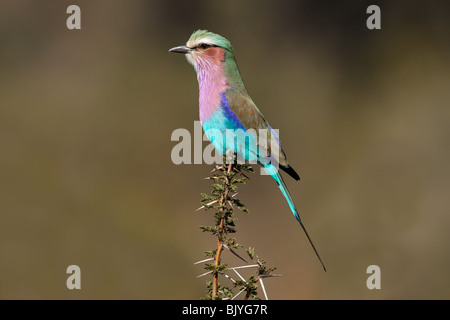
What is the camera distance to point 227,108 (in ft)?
16.3

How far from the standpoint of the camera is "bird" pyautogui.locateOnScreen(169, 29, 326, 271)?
488 centimetres

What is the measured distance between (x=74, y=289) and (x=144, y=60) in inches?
133

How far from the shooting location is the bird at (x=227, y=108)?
4.88 metres

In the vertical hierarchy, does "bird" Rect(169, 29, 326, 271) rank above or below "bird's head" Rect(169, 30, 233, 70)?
below

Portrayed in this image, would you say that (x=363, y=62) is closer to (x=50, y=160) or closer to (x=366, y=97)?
(x=366, y=97)

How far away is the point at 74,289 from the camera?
5.96 meters

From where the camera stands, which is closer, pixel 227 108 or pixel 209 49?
pixel 227 108

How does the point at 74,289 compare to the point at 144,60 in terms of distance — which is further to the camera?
the point at 144,60

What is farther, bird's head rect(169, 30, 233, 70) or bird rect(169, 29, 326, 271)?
bird's head rect(169, 30, 233, 70)

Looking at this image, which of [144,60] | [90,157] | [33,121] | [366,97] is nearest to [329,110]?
[366,97]

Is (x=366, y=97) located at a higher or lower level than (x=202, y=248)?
higher

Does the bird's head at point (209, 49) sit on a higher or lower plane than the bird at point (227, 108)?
higher

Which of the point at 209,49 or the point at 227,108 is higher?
the point at 209,49

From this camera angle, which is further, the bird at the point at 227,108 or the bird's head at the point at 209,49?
the bird's head at the point at 209,49
